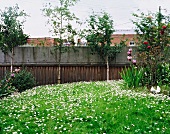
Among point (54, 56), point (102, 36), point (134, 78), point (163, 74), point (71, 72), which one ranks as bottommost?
point (71, 72)

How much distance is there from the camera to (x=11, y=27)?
36.3 ft

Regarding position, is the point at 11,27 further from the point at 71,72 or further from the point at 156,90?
the point at 156,90

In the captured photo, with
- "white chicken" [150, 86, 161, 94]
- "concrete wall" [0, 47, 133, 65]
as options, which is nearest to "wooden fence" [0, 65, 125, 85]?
"concrete wall" [0, 47, 133, 65]

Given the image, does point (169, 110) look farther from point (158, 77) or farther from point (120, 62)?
point (120, 62)

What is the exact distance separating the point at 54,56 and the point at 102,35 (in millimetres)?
2491

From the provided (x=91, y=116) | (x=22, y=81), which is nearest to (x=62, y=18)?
(x=22, y=81)

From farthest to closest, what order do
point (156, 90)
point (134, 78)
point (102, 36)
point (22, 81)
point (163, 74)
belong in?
point (102, 36), point (22, 81), point (163, 74), point (134, 78), point (156, 90)

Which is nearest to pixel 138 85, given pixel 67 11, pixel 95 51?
pixel 95 51

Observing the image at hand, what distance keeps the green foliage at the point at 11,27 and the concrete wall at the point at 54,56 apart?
4.95 ft

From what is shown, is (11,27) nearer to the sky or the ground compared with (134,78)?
nearer to the sky

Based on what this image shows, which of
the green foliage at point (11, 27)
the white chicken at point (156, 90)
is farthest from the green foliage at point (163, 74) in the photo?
the green foliage at point (11, 27)

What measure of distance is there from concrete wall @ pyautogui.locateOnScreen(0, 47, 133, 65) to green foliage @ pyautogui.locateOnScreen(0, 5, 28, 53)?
151cm

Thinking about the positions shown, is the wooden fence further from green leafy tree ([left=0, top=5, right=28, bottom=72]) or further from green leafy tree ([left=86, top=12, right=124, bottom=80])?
green leafy tree ([left=0, top=5, right=28, bottom=72])

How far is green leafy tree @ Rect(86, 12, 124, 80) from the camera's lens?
12367 mm
